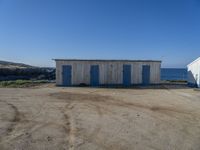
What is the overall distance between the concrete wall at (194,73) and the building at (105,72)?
3.09m

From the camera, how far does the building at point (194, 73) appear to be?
20.1m

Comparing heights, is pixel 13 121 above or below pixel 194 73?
below

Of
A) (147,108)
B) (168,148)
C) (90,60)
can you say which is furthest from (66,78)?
(168,148)

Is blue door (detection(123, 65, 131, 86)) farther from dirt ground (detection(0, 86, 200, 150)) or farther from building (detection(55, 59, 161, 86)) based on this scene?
dirt ground (detection(0, 86, 200, 150))

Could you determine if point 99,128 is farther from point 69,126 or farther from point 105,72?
point 105,72

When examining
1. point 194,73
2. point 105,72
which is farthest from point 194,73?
point 105,72

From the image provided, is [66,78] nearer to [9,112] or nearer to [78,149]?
[9,112]

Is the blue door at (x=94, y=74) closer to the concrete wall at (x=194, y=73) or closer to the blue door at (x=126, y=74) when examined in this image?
the blue door at (x=126, y=74)

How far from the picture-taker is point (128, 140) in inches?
238

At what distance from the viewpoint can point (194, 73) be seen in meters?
21.1

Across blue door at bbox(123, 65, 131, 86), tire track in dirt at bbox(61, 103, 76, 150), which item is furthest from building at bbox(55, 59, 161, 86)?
tire track in dirt at bbox(61, 103, 76, 150)

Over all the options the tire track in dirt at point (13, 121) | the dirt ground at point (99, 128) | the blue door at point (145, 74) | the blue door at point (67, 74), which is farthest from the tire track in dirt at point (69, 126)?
the blue door at point (145, 74)

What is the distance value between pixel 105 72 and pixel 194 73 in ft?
26.4

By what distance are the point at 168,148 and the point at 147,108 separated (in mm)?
4934
